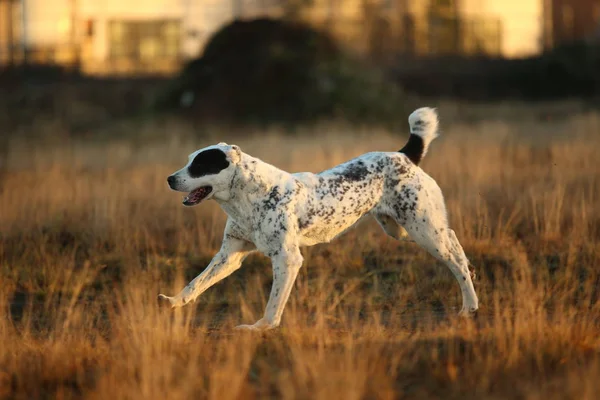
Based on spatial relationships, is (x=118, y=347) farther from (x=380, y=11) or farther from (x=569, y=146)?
(x=380, y=11)

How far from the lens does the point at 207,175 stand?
6.80 meters

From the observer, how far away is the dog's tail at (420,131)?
7.64 m

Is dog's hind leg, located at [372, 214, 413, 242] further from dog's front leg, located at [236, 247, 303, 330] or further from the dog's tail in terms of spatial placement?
dog's front leg, located at [236, 247, 303, 330]

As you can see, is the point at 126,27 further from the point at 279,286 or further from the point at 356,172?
the point at 279,286

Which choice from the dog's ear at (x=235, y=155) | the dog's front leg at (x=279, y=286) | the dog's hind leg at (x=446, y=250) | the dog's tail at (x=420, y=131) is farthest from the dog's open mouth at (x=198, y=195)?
the dog's tail at (x=420, y=131)

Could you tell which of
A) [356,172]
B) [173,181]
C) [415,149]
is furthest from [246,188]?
[415,149]

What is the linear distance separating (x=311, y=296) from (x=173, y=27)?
99.1 ft

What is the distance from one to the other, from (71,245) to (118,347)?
4113 mm

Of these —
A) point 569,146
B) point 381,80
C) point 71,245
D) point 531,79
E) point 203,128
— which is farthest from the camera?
point 531,79

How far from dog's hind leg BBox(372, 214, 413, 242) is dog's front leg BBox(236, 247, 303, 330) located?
109 centimetres

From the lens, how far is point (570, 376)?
17.1ft

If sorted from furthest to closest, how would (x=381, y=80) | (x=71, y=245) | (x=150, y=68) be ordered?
(x=150, y=68) → (x=381, y=80) → (x=71, y=245)

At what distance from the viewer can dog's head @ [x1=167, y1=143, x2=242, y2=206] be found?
674cm

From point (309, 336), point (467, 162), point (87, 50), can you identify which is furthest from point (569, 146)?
point (87, 50)
